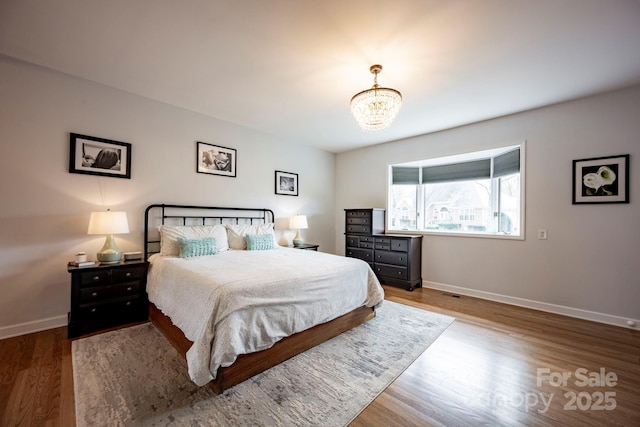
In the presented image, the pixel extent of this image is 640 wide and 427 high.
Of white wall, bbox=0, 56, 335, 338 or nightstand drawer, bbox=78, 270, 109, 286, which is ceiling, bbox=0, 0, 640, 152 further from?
nightstand drawer, bbox=78, 270, 109, 286

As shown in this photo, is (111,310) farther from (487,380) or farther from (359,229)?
(359,229)

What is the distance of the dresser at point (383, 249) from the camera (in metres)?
4.14

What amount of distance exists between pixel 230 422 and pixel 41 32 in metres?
3.25

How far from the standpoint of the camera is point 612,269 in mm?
2852

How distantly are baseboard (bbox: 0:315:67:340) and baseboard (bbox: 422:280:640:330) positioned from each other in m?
4.94

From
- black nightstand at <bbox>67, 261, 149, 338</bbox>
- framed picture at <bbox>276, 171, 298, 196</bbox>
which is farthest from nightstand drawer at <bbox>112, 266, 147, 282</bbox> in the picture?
framed picture at <bbox>276, 171, 298, 196</bbox>

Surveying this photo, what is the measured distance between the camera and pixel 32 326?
2.50m

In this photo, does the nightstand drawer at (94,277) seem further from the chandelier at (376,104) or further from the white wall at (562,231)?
the white wall at (562,231)

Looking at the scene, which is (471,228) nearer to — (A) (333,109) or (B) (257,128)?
(A) (333,109)

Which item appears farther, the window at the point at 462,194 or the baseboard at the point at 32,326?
the window at the point at 462,194

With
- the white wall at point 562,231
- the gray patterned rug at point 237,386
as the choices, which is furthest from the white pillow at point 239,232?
the white wall at point 562,231

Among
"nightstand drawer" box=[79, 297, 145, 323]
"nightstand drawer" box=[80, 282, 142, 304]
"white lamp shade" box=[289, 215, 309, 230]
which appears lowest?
"nightstand drawer" box=[79, 297, 145, 323]

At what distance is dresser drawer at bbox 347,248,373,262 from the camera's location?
4.61 m

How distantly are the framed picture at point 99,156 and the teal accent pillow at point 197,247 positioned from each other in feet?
3.68
